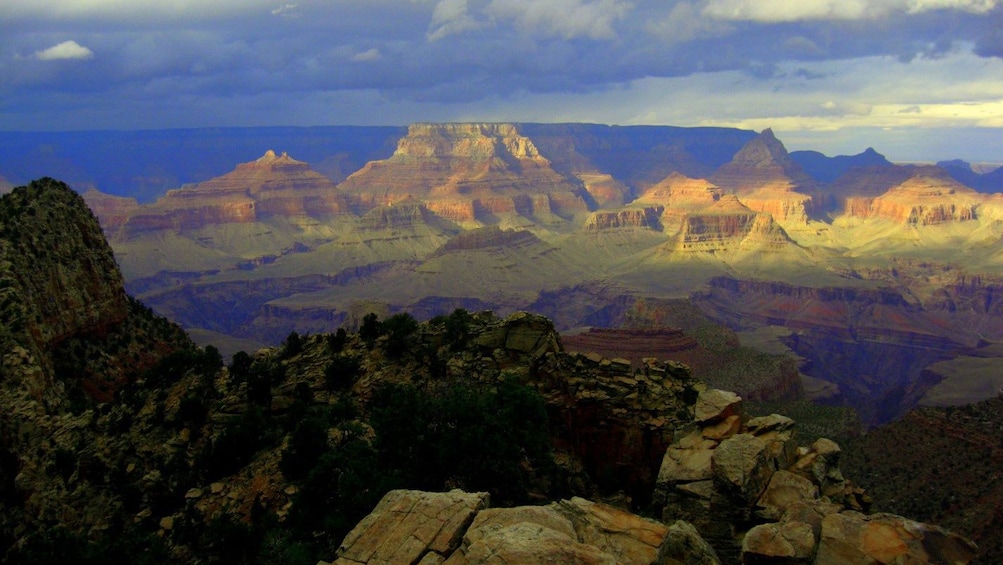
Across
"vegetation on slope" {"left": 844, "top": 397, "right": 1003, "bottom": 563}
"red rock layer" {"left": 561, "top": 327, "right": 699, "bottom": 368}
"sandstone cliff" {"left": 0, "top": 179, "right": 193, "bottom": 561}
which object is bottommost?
"red rock layer" {"left": 561, "top": 327, "right": 699, "bottom": 368}

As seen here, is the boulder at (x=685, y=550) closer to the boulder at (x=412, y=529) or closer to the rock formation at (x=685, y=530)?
the rock formation at (x=685, y=530)

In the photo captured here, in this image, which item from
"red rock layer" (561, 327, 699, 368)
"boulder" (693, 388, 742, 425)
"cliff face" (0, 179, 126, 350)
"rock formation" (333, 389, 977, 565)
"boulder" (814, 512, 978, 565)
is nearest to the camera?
"rock formation" (333, 389, 977, 565)

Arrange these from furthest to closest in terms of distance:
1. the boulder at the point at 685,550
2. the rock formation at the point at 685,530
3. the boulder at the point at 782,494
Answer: the boulder at the point at 782,494 → the boulder at the point at 685,550 → the rock formation at the point at 685,530

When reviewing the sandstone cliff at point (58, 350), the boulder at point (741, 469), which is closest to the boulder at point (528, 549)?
the boulder at point (741, 469)

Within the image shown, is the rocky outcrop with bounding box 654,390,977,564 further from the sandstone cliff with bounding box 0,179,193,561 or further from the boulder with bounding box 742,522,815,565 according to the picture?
the sandstone cliff with bounding box 0,179,193,561

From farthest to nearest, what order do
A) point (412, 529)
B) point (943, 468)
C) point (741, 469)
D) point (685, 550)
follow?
point (943, 468), point (741, 469), point (412, 529), point (685, 550)

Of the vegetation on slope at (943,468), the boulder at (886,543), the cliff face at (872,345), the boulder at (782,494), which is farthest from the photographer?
the cliff face at (872,345)

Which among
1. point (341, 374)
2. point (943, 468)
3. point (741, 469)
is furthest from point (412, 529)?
point (943, 468)

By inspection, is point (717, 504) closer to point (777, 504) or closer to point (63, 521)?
point (777, 504)

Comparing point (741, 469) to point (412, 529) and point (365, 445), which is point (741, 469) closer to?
point (412, 529)

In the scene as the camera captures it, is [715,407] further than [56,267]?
No

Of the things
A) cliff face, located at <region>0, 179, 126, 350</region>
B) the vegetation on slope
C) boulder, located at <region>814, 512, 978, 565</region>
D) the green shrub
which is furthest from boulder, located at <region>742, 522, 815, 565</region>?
cliff face, located at <region>0, 179, 126, 350</region>

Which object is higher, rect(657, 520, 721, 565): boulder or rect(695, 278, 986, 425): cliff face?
rect(657, 520, 721, 565): boulder

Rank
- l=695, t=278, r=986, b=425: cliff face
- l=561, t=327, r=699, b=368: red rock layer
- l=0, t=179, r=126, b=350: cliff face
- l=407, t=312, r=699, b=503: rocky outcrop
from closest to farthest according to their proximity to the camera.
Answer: l=407, t=312, r=699, b=503: rocky outcrop → l=0, t=179, r=126, b=350: cliff face → l=561, t=327, r=699, b=368: red rock layer → l=695, t=278, r=986, b=425: cliff face
